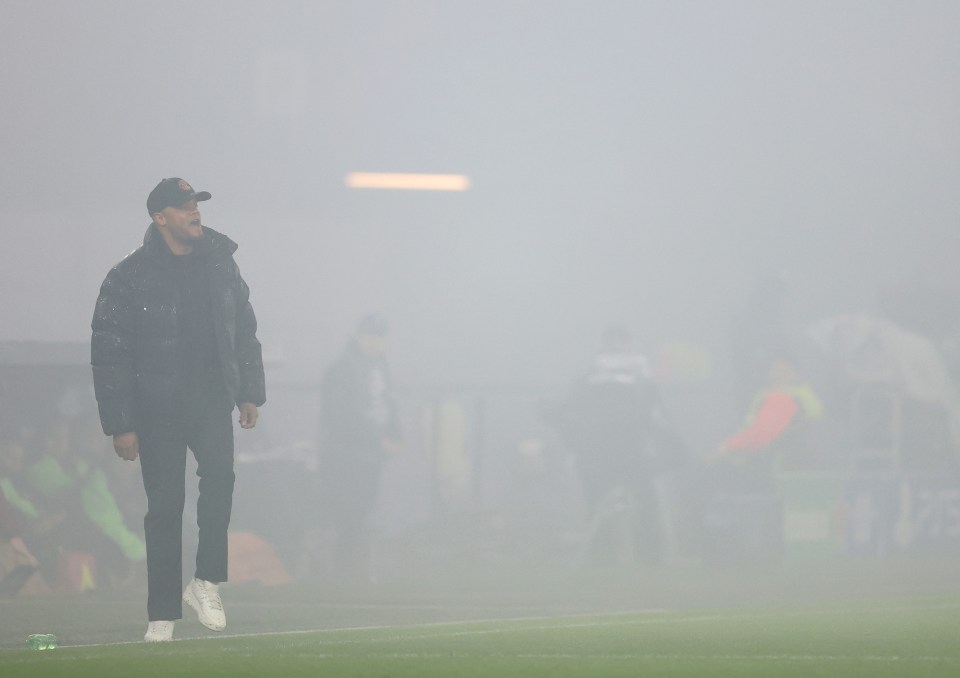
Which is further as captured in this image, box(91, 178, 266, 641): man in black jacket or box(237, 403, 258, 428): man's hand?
box(237, 403, 258, 428): man's hand

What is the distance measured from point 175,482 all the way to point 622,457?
8.52 metres

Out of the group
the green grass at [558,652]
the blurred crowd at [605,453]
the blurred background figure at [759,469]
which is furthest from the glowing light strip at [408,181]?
the green grass at [558,652]

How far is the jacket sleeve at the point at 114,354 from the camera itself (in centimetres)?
591

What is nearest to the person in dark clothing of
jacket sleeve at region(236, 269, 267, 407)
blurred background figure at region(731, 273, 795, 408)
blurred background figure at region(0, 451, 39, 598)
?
blurred background figure at region(0, 451, 39, 598)

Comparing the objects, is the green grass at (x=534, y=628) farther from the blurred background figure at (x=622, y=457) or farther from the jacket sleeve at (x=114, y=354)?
the blurred background figure at (x=622, y=457)

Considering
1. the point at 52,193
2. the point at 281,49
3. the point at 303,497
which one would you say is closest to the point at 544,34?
the point at 281,49

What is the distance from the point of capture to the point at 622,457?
1429 cm

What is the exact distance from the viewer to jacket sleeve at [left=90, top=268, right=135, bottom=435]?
19.4 ft

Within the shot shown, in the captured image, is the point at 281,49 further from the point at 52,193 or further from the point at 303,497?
the point at 303,497

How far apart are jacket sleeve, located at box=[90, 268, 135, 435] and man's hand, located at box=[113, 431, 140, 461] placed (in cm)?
2

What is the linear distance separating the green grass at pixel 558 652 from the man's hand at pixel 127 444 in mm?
623

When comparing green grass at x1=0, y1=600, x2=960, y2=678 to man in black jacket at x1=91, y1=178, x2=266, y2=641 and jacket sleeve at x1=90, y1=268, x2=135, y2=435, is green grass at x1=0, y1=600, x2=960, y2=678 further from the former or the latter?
jacket sleeve at x1=90, y1=268, x2=135, y2=435

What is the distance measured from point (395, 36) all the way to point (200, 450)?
1466 centimetres

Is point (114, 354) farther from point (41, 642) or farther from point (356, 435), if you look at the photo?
point (356, 435)
